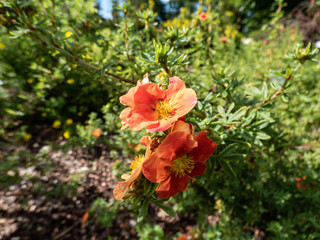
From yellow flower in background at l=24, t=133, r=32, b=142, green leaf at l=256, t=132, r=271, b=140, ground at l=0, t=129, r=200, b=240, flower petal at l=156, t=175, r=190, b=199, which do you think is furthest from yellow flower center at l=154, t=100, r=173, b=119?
yellow flower in background at l=24, t=133, r=32, b=142

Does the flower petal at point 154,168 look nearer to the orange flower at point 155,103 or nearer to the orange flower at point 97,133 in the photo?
the orange flower at point 155,103

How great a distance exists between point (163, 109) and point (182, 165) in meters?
0.21

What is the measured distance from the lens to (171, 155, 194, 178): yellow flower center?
602 millimetres

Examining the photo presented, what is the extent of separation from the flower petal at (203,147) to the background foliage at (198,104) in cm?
12

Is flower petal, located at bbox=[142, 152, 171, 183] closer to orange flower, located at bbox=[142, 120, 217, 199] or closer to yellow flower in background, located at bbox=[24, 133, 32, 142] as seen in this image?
orange flower, located at bbox=[142, 120, 217, 199]

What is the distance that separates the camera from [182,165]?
603mm

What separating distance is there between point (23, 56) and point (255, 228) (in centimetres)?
449

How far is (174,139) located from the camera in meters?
0.53

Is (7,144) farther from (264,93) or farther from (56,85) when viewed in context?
(264,93)

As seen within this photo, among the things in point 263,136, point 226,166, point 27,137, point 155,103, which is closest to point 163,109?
point 155,103

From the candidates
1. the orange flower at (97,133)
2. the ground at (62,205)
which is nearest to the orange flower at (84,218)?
the ground at (62,205)

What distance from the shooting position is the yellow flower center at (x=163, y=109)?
674mm

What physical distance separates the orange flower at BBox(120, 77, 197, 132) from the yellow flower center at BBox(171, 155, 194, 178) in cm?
13

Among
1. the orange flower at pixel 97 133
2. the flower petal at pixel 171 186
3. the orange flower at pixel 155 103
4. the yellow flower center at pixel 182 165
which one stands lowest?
the orange flower at pixel 97 133
